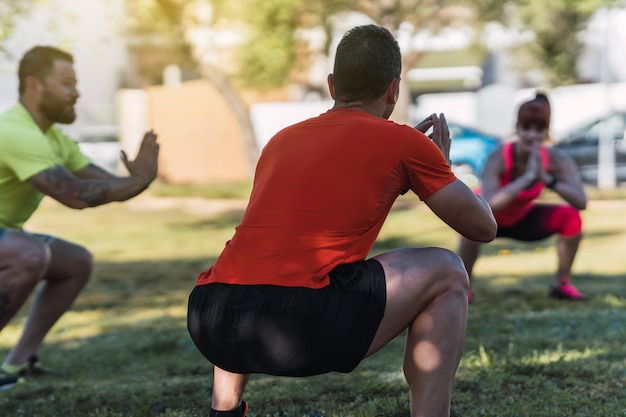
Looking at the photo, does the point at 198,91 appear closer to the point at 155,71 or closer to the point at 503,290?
the point at 155,71

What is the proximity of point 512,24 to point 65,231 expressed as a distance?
1470 cm

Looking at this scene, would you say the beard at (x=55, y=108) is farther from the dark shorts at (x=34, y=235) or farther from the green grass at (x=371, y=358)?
the green grass at (x=371, y=358)

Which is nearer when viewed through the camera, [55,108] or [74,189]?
[74,189]

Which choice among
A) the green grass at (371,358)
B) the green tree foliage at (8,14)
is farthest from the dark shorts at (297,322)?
the green tree foliage at (8,14)

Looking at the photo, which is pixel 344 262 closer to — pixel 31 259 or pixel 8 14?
pixel 31 259

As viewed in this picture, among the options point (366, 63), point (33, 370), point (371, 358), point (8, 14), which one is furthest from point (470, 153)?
point (366, 63)

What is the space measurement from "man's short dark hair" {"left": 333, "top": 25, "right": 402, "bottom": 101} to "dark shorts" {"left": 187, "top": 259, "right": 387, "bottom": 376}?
600 millimetres

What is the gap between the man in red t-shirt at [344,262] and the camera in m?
3.21

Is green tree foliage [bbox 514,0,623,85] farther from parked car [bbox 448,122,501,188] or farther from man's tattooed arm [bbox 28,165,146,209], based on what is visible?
man's tattooed arm [bbox 28,165,146,209]

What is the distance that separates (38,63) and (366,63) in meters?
2.60

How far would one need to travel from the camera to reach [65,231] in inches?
634

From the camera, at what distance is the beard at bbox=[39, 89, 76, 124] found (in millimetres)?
5242

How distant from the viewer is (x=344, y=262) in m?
3.29

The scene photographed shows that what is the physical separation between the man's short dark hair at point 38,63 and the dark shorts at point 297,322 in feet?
8.00
